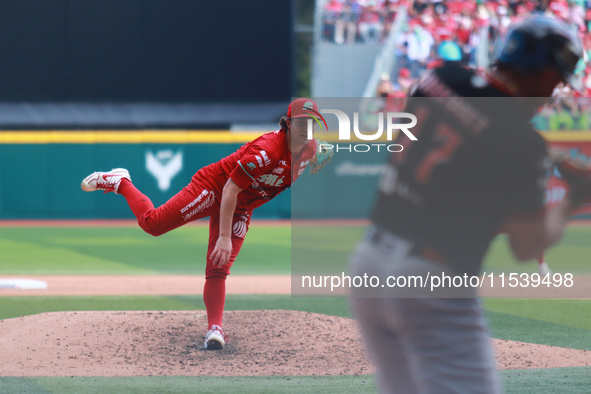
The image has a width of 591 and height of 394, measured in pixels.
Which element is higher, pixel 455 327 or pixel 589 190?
pixel 589 190

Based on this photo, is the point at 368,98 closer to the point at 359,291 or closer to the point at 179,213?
the point at 179,213

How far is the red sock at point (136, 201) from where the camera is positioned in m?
5.54

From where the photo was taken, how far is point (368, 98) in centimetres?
1605

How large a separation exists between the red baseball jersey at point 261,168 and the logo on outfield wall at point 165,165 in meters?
9.19

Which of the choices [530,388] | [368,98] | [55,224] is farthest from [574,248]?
[55,224]

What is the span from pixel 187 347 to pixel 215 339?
0.84ft

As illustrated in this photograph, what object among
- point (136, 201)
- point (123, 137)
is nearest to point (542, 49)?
point (136, 201)

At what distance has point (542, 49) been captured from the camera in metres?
2.00

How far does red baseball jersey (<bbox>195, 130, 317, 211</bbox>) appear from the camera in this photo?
4598 millimetres

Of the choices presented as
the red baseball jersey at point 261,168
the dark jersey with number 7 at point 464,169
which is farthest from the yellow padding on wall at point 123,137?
the dark jersey with number 7 at point 464,169

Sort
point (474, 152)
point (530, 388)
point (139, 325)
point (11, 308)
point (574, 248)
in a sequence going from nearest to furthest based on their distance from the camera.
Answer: point (474, 152)
point (530, 388)
point (139, 325)
point (11, 308)
point (574, 248)

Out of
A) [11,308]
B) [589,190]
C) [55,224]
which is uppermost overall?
[589,190]

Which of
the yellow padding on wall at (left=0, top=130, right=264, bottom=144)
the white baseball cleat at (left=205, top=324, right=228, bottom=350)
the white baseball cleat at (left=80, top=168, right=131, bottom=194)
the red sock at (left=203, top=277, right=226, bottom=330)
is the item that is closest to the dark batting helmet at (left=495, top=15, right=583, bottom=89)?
the red sock at (left=203, top=277, right=226, bottom=330)

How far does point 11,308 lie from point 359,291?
5540mm
